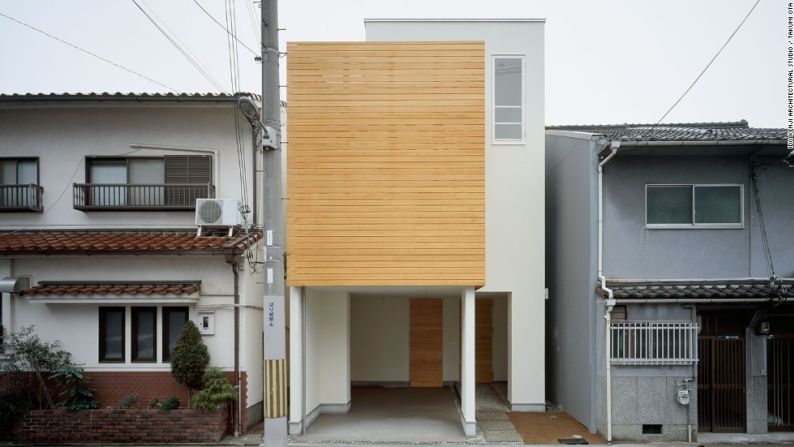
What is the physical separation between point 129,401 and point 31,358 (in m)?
1.93

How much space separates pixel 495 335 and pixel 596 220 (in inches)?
245

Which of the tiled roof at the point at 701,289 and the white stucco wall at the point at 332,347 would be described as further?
the white stucco wall at the point at 332,347

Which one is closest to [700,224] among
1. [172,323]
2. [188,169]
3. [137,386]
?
[188,169]

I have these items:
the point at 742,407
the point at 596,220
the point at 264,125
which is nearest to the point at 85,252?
the point at 264,125

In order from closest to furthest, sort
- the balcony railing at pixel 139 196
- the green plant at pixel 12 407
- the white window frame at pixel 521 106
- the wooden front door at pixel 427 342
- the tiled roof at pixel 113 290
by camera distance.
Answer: the green plant at pixel 12 407, the tiled roof at pixel 113 290, the balcony railing at pixel 139 196, the white window frame at pixel 521 106, the wooden front door at pixel 427 342

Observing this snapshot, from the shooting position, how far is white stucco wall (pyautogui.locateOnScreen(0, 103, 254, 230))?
39.1 feet

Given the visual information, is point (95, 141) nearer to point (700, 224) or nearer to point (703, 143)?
point (703, 143)

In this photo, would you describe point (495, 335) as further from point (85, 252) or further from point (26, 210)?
point (26, 210)

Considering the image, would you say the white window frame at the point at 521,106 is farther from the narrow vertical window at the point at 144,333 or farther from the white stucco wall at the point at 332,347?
the narrow vertical window at the point at 144,333

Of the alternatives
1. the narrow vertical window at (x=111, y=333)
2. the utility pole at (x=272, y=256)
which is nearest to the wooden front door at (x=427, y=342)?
the narrow vertical window at (x=111, y=333)

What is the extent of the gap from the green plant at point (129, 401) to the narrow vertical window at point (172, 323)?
1.01 metres

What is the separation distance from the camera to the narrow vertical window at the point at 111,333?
11086mm

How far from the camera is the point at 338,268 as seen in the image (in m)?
10.3

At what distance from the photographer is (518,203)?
13.0 m
